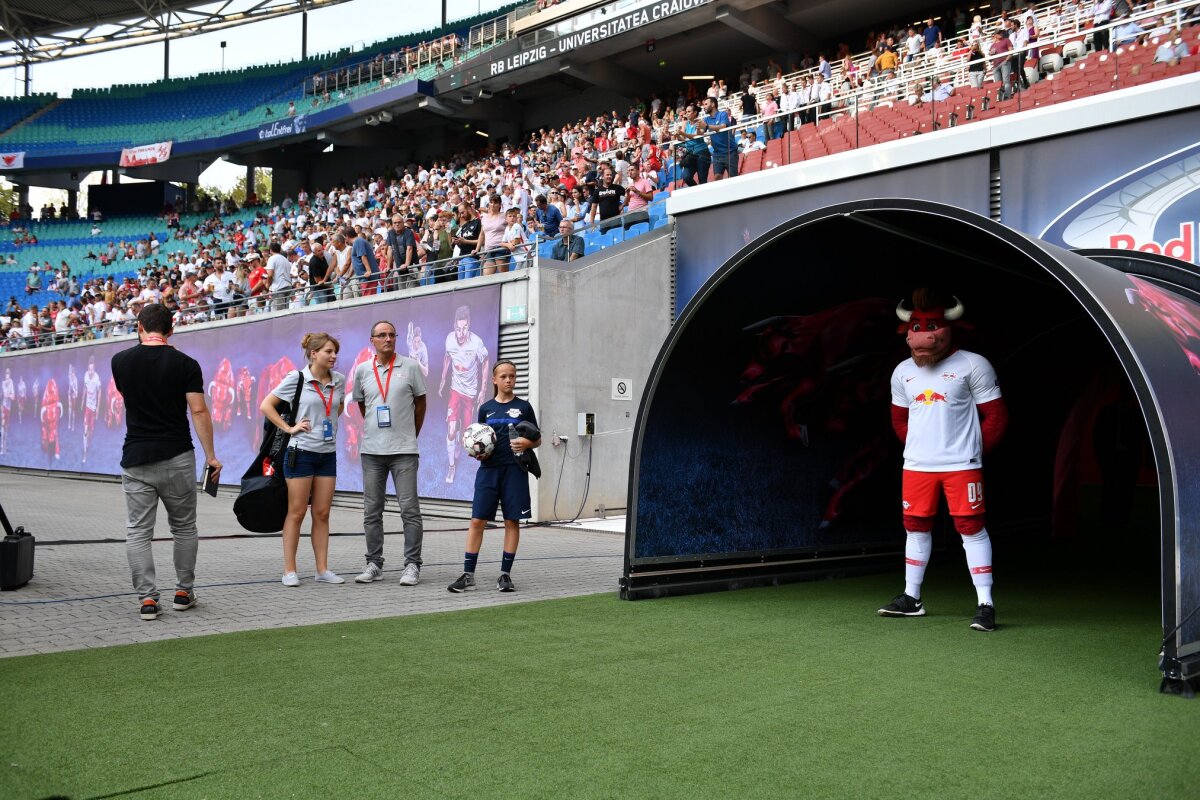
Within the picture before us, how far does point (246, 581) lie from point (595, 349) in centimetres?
793

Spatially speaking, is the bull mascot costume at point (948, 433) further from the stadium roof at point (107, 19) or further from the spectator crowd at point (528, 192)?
the stadium roof at point (107, 19)

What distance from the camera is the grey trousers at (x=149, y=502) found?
6688 millimetres

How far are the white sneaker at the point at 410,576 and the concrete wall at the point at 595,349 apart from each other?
6.29m

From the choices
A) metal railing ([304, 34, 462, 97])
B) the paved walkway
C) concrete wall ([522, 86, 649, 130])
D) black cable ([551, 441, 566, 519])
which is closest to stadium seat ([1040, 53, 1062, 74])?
the paved walkway

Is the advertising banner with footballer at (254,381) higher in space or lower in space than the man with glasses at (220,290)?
lower

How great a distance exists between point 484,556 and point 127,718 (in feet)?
21.4

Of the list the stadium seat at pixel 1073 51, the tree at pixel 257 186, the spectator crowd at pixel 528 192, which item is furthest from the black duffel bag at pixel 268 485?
the tree at pixel 257 186

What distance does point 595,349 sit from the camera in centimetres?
1559

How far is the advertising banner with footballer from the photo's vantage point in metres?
16.3

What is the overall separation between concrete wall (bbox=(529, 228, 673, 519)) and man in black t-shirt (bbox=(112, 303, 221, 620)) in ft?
26.7

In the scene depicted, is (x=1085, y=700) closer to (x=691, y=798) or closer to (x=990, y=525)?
(x=691, y=798)

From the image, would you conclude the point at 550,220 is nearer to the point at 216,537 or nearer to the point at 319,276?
the point at 319,276

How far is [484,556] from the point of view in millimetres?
10734

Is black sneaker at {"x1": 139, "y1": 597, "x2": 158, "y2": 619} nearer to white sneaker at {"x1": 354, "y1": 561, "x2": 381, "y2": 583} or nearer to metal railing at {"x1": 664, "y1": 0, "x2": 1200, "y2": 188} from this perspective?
white sneaker at {"x1": 354, "y1": 561, "x2": 381, "y2": 583}
